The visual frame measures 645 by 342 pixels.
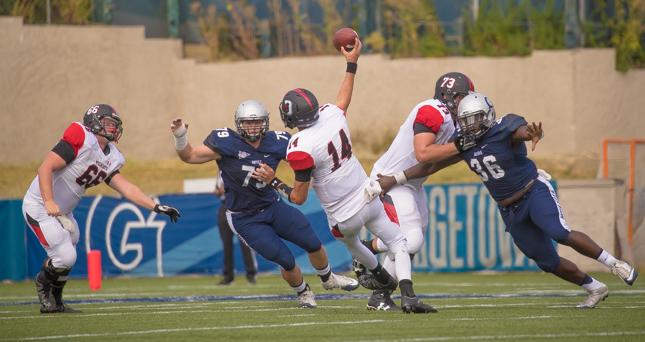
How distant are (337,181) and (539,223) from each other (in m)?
1.64

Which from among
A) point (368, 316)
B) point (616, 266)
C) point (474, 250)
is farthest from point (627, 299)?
point (474, 250)

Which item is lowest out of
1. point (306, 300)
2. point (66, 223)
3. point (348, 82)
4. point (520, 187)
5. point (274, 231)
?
point (306, 300)

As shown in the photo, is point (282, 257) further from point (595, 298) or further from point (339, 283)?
point (595, 298)

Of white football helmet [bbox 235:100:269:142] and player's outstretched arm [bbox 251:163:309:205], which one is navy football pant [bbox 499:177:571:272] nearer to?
player's outstretched arm [bbox 251:163:309:205]

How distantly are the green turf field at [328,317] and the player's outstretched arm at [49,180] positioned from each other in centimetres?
91

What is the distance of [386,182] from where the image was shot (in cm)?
984

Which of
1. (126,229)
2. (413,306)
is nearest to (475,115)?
(413,306)

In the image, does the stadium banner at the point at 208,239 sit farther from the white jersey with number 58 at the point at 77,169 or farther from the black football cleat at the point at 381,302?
the black football cleat at the point at 381,302

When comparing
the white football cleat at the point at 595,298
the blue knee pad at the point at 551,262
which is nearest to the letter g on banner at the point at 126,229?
the blue knee pad at the point at 551,262

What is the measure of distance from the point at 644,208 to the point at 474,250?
8.00ft

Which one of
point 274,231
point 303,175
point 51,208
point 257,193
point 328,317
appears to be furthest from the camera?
point 274,231

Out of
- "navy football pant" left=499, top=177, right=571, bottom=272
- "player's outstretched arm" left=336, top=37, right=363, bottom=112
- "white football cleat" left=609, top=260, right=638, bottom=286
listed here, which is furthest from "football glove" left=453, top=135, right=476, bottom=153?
"white football cleat" left=609, top=260, right=638, bottom=286

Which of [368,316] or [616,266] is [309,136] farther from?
[616,266]

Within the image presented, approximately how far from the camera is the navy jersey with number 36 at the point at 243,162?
1029 cm
